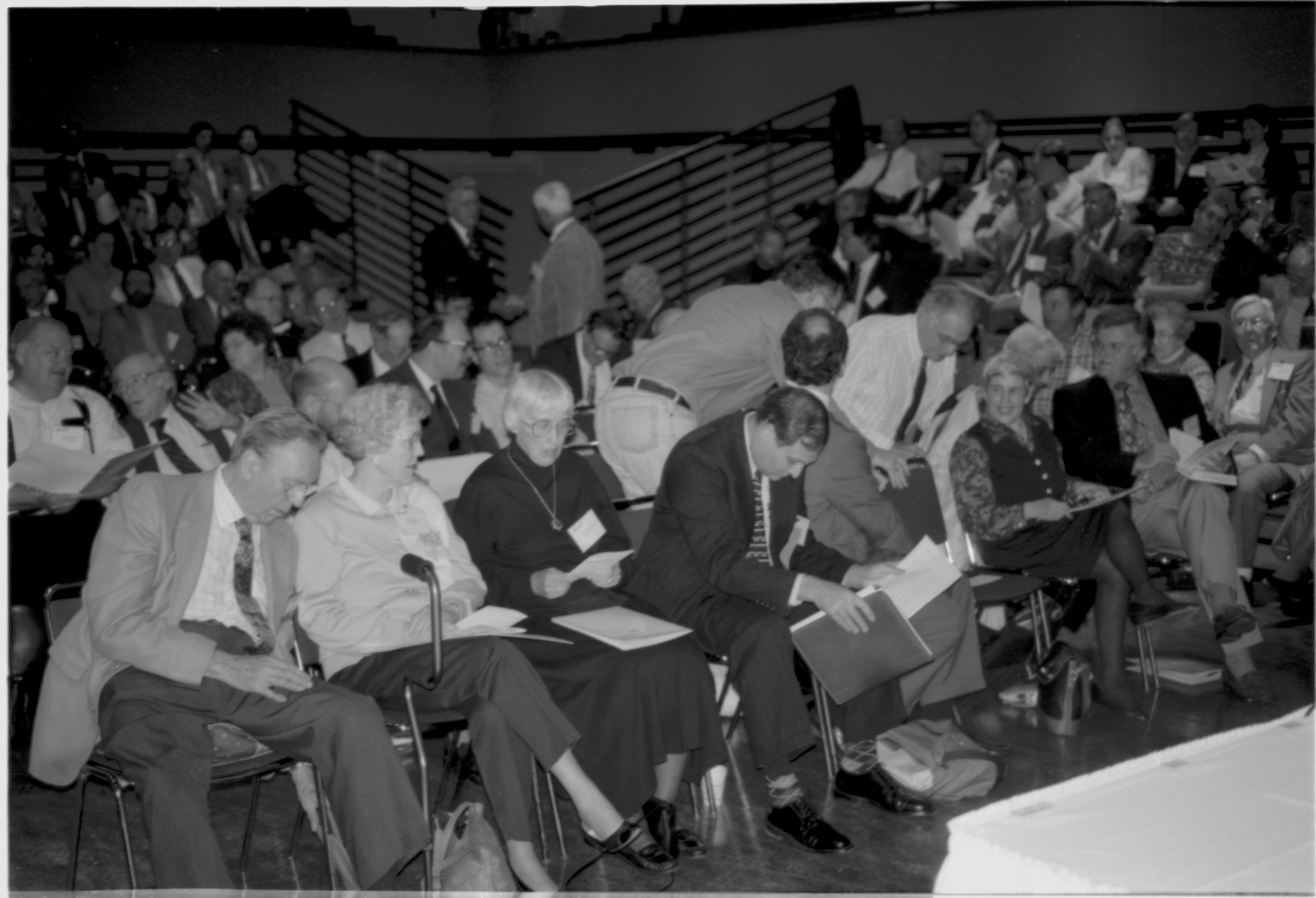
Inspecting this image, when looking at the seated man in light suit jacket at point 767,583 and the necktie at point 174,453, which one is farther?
the necktie at point 174,453

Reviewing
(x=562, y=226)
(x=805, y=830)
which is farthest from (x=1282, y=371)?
(x=562, y=226)

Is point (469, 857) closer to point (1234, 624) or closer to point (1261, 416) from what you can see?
point (1234, 624)

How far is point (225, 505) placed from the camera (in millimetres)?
3041

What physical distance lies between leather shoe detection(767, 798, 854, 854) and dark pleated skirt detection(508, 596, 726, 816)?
11.0 inches

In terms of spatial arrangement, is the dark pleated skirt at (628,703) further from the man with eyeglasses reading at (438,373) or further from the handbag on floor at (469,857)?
the man with eyeglasses reading at (438,373)

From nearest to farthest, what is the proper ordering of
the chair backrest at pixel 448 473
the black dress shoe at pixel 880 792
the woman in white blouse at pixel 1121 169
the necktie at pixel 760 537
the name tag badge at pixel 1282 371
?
1. the black dress shoe at pixel 880 792
2. the necktie at pixel 760 537
3. the chair backrest at pixel 448 473
4. the name tag badge at pixel 1282 371
5. the woman in white blouse at pixel 1121 169

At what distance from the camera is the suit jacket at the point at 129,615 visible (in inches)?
114

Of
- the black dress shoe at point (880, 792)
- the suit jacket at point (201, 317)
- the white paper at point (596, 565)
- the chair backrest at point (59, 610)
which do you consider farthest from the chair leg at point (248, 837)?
the suit jacket at point (201, 317)

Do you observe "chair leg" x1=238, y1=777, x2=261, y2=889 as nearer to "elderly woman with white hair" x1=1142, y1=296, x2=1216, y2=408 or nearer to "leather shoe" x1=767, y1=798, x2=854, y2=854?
"leather shoe" x1=767, y1=798, x2=854, y2=854

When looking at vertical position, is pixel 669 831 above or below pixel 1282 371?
below

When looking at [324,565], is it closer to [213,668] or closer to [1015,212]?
[213,668]

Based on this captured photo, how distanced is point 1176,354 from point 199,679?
14.5ft

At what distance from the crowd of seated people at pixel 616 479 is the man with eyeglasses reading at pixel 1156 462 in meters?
0.01

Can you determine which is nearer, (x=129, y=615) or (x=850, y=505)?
(x=129, y=615)
